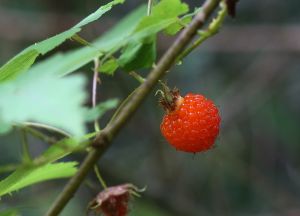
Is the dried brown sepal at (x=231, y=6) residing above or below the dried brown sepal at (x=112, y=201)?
above

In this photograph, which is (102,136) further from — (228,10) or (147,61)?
(228,10)

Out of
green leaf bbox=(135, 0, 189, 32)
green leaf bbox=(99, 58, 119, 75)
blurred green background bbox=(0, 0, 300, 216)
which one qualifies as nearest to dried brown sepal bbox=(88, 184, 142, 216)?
green leaf bbox=(99, 58, 119, 75)

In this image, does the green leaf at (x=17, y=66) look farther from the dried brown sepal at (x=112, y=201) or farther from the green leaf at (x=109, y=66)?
the dried brown sepal at (x=112, y=201)

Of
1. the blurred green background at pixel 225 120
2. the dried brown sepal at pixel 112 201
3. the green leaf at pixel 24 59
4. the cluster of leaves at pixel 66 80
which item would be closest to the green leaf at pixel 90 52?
the cluster of leaves at pixel 66 80

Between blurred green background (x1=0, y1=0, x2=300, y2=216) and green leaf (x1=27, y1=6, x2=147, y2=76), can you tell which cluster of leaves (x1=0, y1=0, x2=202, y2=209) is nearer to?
green leaf (x1=27, y1=6, x2=147, y2=76)

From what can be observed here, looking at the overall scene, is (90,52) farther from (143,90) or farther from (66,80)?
(66,80)

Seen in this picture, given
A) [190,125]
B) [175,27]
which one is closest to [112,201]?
[190,125]

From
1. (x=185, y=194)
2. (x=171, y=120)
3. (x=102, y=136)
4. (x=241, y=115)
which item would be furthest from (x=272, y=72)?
(x=102, y=136)
